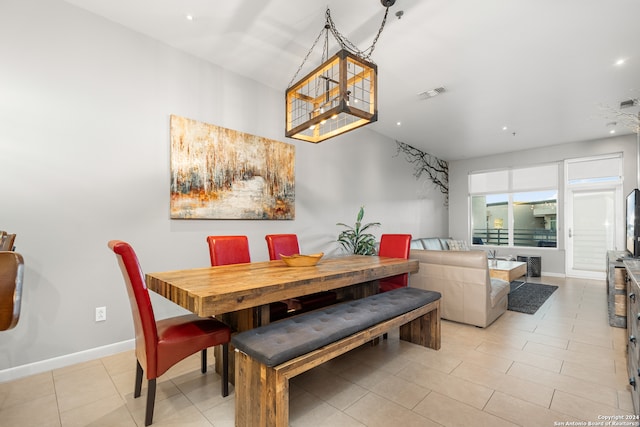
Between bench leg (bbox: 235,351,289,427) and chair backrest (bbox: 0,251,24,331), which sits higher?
chair backrest (bbox: 0,251,24,331)

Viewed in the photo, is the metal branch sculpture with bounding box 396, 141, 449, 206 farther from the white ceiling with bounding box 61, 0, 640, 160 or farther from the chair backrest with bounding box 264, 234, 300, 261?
the chair backrest with bounding box 264, 234, 300, 261

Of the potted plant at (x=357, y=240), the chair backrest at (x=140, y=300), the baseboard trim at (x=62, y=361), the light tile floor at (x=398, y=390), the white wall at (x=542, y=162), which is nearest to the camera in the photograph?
the chair backrest at (x=140, y=300)

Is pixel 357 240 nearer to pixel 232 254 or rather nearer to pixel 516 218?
pixel 232 254

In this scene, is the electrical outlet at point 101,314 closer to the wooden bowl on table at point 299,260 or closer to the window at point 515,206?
the wooden bowl on table at point 299,260

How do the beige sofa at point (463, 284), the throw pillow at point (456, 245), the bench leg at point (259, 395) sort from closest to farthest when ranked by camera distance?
1. the bench leg at point (259, 395)
2. the beige sofa at point (463, 284)
3. the throw pillow at point (456, 245)

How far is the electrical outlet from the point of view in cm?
260

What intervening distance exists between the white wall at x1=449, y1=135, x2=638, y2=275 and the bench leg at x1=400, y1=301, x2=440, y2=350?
564cm

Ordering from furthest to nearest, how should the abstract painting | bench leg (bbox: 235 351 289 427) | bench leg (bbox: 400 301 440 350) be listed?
the abstract painting
bench leg (bbox: 400 301 440 350)
bench leg (bbox: 235 351 289 427)

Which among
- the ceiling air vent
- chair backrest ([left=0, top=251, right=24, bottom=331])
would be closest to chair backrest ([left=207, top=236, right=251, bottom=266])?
chair backrest ([left=0, top=251, right=24, bottom=331])

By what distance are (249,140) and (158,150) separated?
1.06 meters

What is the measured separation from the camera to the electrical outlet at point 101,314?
260cm

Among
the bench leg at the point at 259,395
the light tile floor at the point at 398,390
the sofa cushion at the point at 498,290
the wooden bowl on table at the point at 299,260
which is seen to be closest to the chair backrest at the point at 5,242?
the light tile floor at the point at 398,390

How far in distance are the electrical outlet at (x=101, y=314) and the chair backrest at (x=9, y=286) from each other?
3.94 feet

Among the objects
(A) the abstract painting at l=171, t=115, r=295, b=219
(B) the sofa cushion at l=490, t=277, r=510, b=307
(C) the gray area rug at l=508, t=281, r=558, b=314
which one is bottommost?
(C) the gray area rug at l=508, t=281, r=558, b=314
